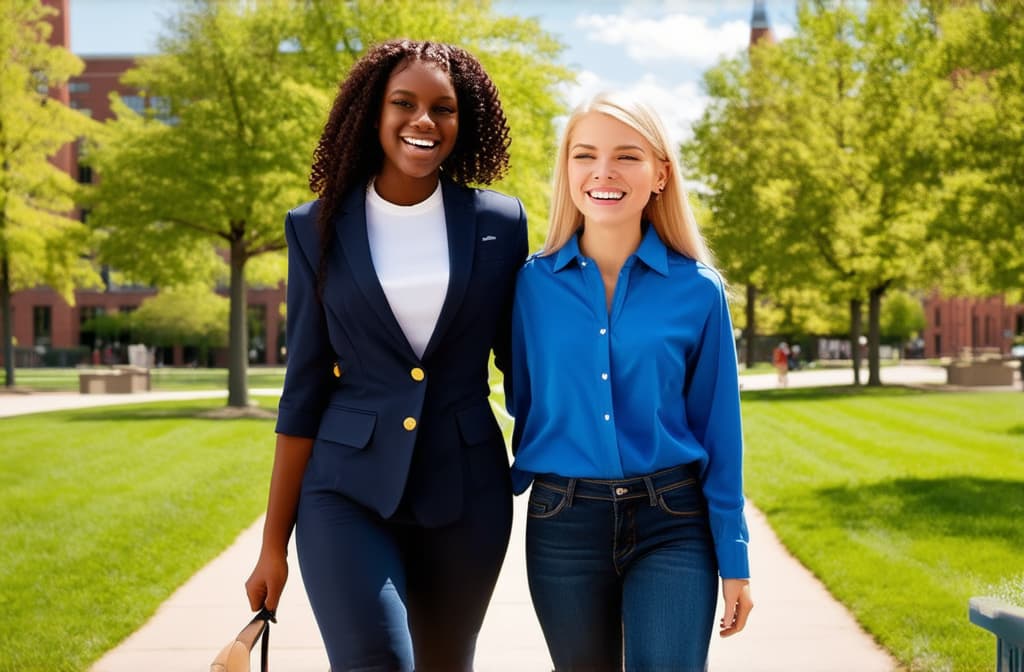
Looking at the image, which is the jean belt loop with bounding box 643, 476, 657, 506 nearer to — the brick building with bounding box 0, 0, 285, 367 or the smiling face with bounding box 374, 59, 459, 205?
the smiling face with bounding box 374, 59, 459, 205

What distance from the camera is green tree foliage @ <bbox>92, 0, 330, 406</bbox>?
20.9 meters

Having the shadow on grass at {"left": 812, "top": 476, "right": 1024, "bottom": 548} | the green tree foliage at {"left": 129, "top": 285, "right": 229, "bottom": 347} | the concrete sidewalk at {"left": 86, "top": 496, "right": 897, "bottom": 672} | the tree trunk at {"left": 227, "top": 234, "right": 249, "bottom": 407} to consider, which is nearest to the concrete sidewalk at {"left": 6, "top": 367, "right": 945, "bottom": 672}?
the concrete sidewalk at {"left": 86, "top": 496, "right": 897, "bottom": 672}

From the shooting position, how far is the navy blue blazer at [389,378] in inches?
116

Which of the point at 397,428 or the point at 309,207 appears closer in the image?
the point at 397,428

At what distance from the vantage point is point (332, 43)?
20391 mm

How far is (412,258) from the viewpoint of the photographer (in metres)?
3.10

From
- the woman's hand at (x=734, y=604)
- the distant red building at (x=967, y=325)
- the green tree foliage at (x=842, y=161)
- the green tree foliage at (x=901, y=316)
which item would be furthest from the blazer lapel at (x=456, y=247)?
the distant red building at (x=967, y=325)

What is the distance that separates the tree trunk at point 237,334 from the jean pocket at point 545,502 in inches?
839

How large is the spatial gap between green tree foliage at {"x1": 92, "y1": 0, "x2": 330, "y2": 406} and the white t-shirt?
1723cm

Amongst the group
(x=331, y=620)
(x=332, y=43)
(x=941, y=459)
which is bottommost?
(x=941, y=459)

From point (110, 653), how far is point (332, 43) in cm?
1626

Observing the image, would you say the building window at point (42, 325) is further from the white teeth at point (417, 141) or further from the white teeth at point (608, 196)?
the white teeth at point (608, 196)

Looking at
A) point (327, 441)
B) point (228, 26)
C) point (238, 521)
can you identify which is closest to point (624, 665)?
point (327, 441)

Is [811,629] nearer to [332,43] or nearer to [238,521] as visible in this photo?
[238,521]
